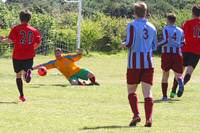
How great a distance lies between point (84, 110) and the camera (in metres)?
12.1

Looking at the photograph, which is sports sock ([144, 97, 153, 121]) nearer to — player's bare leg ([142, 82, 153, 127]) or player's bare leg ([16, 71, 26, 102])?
player's bare leg ([142, 82, 153, 127])

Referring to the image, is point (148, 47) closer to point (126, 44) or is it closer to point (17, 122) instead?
point (126, 44)

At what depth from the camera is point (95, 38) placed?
3966cm

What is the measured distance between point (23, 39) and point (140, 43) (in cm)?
419

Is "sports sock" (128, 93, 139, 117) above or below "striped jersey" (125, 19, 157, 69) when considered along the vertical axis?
below

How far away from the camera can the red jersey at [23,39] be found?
13.6 metres

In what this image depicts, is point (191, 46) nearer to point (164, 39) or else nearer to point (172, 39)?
point (172, 39)

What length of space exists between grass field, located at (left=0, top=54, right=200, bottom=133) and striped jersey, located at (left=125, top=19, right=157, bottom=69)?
3.40 ft

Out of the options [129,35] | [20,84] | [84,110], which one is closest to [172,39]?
[84,110]

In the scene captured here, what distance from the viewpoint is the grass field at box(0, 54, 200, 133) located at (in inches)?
383

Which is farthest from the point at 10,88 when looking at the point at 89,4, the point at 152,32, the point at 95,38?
the point at 89,4

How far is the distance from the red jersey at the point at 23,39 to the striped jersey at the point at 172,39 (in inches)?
116

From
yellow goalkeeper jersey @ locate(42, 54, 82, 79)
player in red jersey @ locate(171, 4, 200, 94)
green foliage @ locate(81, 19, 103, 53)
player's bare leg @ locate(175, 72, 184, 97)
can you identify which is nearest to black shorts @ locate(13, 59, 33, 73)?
player's bare leg @ locate(175, 72, 184, 97)

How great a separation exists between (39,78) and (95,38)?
63.2 feet
